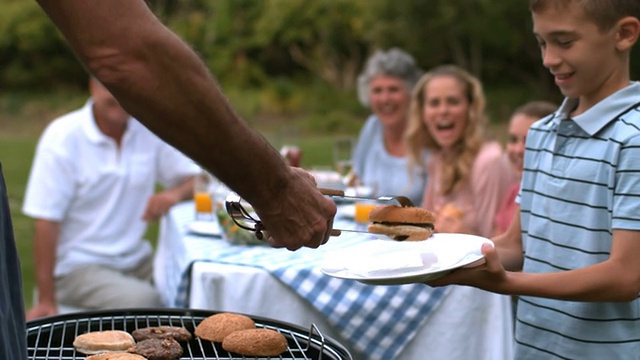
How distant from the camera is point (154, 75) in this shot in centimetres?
138

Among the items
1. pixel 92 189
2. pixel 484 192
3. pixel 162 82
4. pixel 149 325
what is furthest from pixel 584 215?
pixel 92 189

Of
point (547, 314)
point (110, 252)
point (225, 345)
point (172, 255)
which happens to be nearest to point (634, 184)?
point (547, 314)

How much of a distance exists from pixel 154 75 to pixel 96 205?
355 centimetres

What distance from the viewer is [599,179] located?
2289 mm

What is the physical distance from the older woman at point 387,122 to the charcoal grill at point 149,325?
2.72 m

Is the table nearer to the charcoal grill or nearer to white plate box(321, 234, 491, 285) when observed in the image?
the charcoal grill

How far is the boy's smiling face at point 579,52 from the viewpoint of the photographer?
7.45 ft

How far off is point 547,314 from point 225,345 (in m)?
0.92

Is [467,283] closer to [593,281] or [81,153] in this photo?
[593,281]

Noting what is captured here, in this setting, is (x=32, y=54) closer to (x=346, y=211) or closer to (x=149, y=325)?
(x=346, y=211)

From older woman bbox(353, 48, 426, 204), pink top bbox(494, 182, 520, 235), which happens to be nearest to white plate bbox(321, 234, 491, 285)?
pink top bbox(494, 182, 520, 235)

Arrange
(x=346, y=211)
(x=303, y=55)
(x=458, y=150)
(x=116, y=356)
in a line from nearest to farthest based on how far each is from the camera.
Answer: (x=116, y=356) < (x=346, y=211) < (x=458, y=150) < (x=303, y=55)

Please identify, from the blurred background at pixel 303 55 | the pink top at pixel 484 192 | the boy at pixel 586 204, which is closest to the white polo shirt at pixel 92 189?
the pink top at pixel 484 192

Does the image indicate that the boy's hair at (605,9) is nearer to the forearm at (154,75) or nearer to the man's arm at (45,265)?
the forearm at (154,75)
